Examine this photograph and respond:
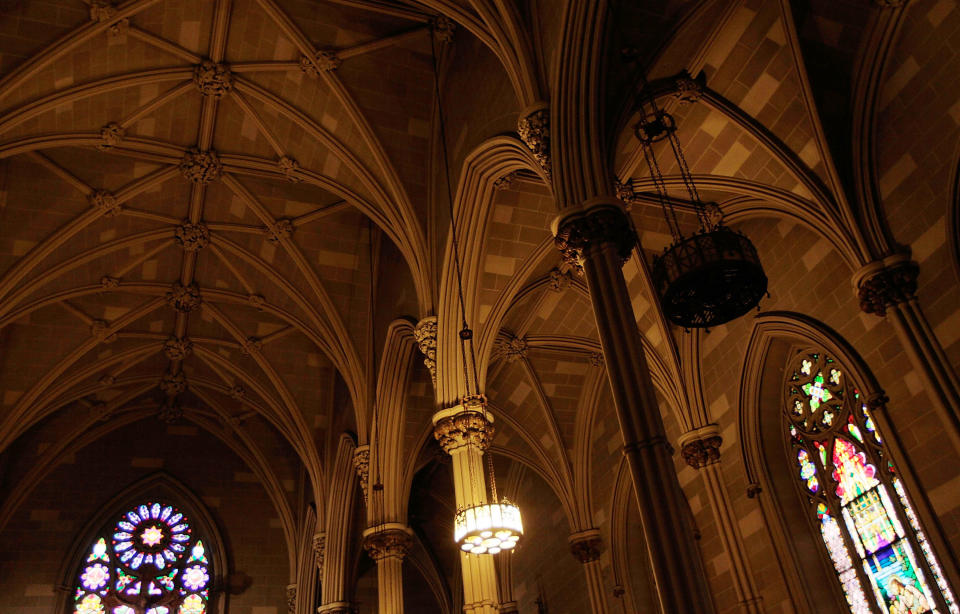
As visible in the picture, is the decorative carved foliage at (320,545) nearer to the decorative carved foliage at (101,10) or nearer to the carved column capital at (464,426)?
the carved column capital at (464,426)

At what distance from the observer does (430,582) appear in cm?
2130

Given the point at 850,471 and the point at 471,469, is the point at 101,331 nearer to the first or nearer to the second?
the point at 471,469

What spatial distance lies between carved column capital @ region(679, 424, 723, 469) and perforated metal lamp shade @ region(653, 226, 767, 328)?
4015 mm

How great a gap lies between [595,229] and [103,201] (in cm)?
1033

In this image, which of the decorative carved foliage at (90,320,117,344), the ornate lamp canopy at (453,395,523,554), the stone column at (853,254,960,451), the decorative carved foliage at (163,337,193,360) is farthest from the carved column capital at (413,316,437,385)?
the decorative carved foliage at (90,320,117,344)

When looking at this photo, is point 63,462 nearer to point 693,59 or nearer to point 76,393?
point 76,393

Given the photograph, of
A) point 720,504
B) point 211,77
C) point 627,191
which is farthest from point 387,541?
point 211,77

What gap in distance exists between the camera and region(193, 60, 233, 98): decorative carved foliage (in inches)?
524

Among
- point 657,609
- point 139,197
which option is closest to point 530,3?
point 139,197

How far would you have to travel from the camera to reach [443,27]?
42.5 ft

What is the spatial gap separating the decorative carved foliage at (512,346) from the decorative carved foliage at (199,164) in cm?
586

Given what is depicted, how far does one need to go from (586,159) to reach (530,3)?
8.69 feet

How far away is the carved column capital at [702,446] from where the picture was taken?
12.8 meters

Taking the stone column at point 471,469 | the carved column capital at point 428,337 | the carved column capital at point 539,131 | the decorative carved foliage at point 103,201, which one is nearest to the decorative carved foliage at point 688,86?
the carved column capital at point 539,131
